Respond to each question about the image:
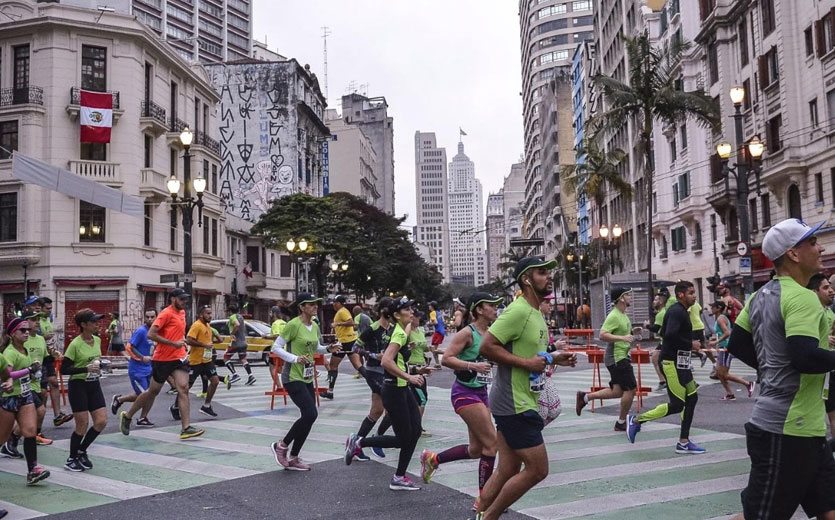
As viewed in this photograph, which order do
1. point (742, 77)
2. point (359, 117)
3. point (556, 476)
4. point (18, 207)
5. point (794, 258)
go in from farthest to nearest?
point (359, 117), point (742, 77), point (18, 207), point (556, 476), point (794, 258)

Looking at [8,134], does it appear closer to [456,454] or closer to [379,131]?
[456,454]

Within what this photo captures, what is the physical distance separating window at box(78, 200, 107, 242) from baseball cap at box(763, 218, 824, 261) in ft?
111

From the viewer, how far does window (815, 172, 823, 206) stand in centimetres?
2854

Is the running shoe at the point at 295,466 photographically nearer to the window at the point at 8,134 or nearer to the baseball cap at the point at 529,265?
the baseball cap at the point at 529,265

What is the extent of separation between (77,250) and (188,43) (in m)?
69.5

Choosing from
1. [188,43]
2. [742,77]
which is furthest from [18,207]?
[188,43]

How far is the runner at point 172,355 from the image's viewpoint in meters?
10.6

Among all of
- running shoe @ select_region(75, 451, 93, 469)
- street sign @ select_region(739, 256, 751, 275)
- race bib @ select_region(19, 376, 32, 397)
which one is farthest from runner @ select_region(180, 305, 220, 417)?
street sign @ select_region(739, 256, 751, 275)

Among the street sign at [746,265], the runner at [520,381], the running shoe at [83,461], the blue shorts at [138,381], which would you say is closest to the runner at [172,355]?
the blue shorts at [138,381]

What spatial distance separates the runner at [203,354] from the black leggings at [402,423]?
241 inches

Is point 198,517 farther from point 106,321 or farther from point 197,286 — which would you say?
point 197,286

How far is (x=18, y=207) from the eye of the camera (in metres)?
33.1

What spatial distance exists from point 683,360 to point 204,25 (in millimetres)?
107698

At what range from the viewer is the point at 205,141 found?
42.8m
